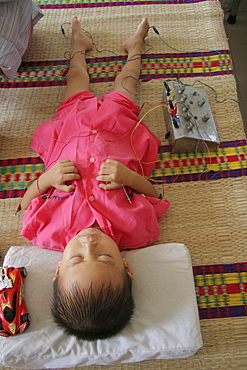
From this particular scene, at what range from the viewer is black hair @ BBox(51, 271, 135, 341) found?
73 centimetres

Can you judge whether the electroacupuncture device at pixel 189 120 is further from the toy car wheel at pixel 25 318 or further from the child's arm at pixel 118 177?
the toy car wheel at pixel 25 318

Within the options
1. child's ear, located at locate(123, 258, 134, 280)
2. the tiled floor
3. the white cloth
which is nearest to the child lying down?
child's ear, located at locate(123, 258, 134, 280)

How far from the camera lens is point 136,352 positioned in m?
0.81

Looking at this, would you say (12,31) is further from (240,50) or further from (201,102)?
(240,50)

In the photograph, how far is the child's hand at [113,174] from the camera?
928 mm

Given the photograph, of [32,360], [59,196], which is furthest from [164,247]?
[32,360]

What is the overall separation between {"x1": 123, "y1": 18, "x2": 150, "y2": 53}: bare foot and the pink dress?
0.96 feet

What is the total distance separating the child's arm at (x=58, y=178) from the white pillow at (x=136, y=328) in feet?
0.76

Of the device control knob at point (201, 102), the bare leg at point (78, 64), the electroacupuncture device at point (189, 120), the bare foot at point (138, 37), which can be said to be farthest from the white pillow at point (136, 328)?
the bare foot at point (138, 37)

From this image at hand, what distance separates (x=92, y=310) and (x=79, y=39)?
42.5 inches

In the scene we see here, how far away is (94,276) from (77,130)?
1.68 feet

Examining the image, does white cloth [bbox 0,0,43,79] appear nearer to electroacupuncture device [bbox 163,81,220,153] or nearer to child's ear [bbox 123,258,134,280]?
electroacupuncture device [bbox 163,81,220,153]

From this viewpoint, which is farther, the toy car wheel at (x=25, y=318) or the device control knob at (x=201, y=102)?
the device control knob at (x=201, y=102)

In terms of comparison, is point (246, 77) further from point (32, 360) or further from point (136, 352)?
point (32, 360)
